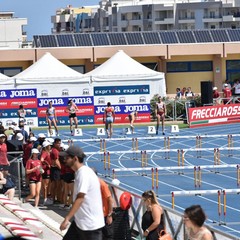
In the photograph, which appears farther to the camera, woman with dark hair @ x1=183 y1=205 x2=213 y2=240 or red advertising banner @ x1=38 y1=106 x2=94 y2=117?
red advertising banner @ x1=38 y1=106 x2=94 y2=117

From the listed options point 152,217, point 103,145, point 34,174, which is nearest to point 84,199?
point 152,217

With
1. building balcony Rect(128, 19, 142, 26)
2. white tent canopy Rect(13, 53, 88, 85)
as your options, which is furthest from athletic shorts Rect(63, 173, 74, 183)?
building balcony Rect(128, 19, 142, 26)

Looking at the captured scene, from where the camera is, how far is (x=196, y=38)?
6053cm

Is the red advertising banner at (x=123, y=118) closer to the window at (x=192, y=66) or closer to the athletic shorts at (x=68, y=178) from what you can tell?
the window at (x=192, y=66)

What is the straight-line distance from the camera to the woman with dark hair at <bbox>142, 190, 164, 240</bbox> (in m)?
14.8

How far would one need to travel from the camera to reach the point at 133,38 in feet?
196

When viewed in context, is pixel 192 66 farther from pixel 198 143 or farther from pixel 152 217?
pixel 152 217

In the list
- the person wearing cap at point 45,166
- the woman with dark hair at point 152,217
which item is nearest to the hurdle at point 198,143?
the person wearing cap at point 45,166

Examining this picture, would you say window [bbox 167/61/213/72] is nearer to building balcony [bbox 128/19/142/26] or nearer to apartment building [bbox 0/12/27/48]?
apartment building [bbox 0/12/27/48]

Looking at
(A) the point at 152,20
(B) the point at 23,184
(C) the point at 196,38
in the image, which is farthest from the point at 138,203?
(A) the point at 152,20

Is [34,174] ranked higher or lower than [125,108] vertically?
higher

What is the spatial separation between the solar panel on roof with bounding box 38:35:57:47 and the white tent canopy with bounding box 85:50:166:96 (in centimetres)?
985

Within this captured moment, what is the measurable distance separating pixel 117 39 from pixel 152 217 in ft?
147

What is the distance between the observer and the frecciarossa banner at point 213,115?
45656mm
